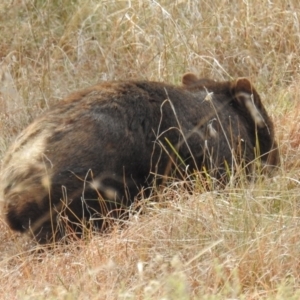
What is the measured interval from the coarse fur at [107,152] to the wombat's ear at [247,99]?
0.71 feet

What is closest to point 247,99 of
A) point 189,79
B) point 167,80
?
point 189,79

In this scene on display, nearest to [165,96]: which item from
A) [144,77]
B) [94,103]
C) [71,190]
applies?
[94,103]

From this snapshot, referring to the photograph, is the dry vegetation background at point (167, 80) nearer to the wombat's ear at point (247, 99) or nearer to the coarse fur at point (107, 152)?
the coarse fur at point (107, 152)

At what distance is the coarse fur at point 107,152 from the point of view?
5.82 metres

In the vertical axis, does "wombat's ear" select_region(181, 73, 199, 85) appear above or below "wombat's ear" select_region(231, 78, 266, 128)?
above

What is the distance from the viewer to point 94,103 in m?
6.12

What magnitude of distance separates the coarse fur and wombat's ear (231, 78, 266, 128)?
216 mm

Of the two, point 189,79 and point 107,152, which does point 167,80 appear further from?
point 107,152

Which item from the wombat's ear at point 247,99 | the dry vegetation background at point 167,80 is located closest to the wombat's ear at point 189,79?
the wombat's ear at point 247,99

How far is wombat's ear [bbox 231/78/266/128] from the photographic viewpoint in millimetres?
6913

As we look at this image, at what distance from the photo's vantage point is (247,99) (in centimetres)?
694

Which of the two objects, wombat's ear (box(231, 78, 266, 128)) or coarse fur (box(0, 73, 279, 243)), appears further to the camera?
wombat's ear (box(231, 78, 266, 128))

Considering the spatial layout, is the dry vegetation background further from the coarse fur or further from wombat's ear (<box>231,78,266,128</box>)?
wombat's ear (<box>231,78,266,128</box>)

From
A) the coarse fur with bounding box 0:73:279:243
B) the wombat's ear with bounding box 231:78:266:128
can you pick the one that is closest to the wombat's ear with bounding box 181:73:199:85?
the wombat's ear with bounding box 231:78:266:128
